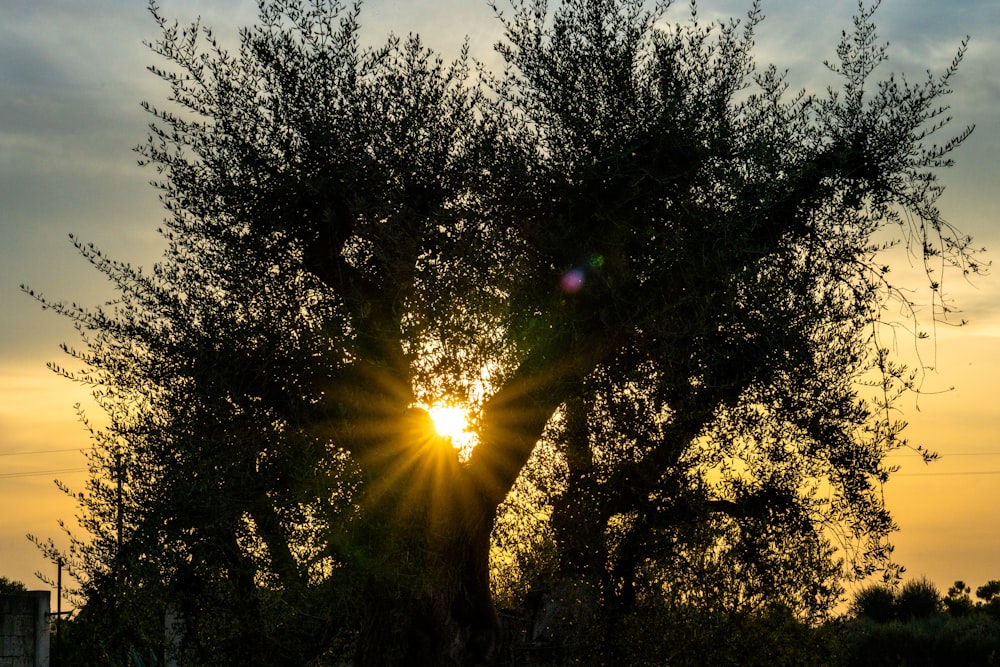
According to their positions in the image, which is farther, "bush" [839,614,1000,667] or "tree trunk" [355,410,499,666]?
"bush" [839,614,1000,667]

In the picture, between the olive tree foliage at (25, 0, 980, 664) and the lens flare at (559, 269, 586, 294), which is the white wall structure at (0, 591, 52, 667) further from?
the lens flare at (559, 269, 586, 294)

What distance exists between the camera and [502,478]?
11.3 meters

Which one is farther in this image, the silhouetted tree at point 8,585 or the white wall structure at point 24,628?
the silhouetted tree at point 8,585

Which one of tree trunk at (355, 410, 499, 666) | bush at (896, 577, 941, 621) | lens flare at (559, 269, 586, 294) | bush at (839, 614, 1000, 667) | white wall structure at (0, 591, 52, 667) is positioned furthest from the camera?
bush at (896, 577, 941, 621)

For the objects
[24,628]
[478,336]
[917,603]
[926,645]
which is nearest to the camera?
[478,336]

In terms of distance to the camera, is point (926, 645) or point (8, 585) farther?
point (8, 585)

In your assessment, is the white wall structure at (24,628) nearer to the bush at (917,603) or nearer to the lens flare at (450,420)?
the lens flare at (450,420)

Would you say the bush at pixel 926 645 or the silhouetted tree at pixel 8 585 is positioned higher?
the silhouetted tree at pixel 8 585

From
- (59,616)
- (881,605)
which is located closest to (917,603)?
(881,605)

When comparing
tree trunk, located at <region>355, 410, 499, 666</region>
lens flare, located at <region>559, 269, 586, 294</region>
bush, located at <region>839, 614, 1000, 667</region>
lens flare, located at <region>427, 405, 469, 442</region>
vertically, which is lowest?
bush, located at <region>839, 614, 1000, 667</region>

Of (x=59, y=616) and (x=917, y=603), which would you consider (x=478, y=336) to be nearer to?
(x=59, y=616)

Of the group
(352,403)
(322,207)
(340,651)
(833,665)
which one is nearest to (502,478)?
(352,403)

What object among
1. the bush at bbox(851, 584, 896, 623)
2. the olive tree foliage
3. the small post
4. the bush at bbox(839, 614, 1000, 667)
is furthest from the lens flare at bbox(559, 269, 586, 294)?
the bush at bbox(851, 584, 896, 623)

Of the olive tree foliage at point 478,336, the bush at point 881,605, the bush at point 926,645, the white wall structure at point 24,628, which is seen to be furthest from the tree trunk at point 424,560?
the bush at point 881,605
